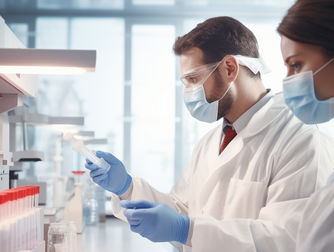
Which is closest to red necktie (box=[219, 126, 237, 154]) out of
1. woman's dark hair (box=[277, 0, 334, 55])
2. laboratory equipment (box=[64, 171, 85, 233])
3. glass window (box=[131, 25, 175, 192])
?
woman's dark hair (box=[277, 0, 334, 55])

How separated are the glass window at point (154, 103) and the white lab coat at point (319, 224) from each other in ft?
11.5

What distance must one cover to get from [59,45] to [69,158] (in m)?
1.28

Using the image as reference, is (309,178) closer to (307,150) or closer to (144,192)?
(307,150)

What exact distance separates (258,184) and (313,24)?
623 millimetres

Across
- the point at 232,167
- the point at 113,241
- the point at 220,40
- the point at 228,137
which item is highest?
the point at 220,40

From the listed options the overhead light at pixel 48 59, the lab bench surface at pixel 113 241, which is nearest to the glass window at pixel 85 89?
the lab bench surface at pixel 113 241

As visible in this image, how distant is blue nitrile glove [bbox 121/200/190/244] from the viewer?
128cm

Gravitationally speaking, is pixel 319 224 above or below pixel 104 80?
below

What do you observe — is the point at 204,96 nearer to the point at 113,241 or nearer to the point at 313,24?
the point at 313,24

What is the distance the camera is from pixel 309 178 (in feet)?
4.20

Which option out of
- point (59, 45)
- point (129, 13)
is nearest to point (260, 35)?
point (129, 13)

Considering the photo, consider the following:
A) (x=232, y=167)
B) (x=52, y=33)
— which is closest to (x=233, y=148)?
(x=232, y=167)

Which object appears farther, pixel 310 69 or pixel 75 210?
pixel 75 210

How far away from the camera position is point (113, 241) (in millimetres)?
2221
